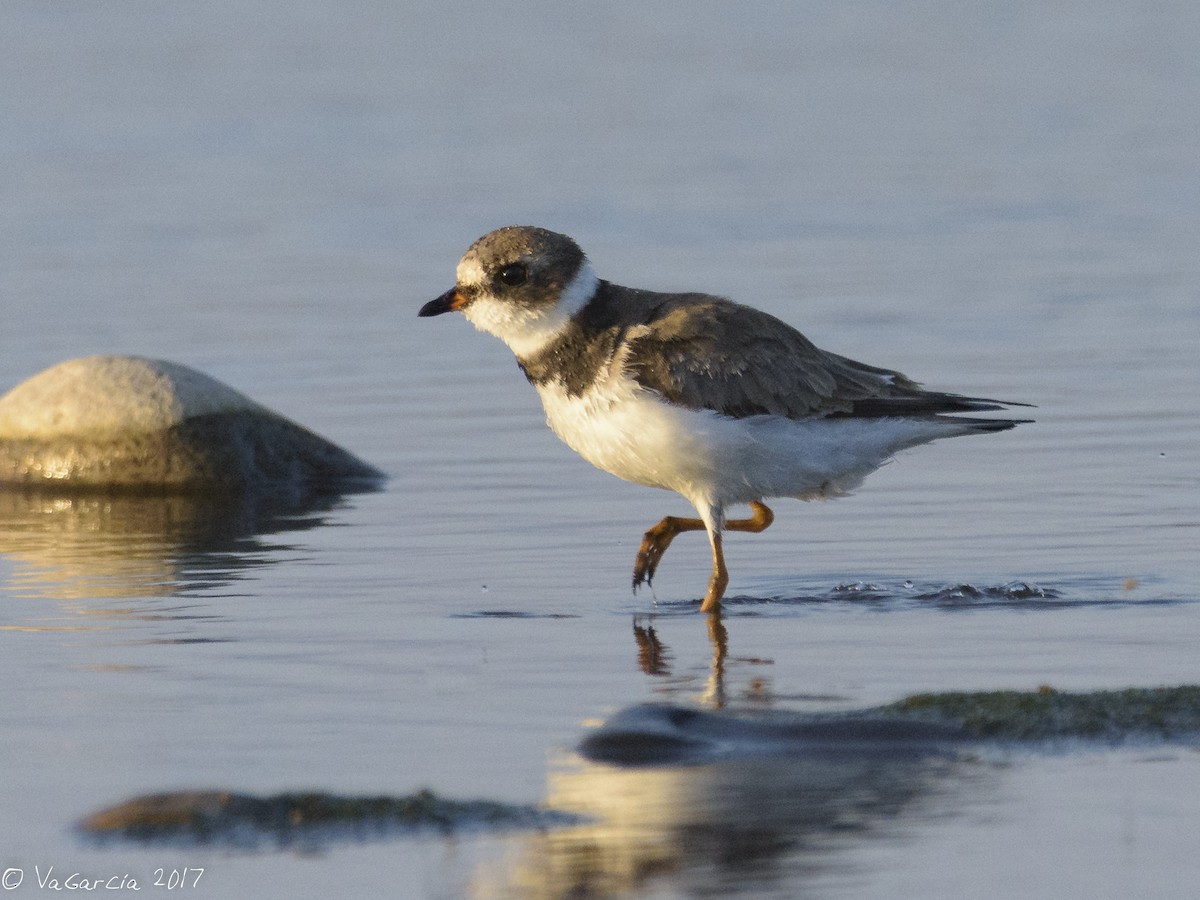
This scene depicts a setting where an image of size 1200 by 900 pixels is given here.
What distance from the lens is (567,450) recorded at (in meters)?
14.0

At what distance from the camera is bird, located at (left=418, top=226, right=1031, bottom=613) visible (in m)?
10.1

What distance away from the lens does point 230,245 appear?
20953mm

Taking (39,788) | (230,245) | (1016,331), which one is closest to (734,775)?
(39,788)

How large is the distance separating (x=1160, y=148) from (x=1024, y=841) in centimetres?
1956

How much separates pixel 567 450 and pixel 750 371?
3.90 m

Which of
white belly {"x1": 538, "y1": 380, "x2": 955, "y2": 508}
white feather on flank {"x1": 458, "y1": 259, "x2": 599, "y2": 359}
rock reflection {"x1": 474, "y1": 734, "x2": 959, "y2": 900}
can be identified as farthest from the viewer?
white feather on flank {"x1": 458, "y1": 259, "x2": 599, "y2": 359}

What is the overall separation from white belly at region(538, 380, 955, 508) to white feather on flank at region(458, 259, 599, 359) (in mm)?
242

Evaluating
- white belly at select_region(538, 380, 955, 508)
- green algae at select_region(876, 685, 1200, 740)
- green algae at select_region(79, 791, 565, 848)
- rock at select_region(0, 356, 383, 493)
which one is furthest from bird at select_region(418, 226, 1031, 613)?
rock at select_region(0, 356, 383, 493)

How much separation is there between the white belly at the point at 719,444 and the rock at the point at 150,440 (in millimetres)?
3685

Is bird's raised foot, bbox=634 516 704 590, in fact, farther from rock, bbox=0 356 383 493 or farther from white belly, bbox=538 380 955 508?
rock, bbox=0 356 383 493

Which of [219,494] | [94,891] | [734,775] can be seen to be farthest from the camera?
[219,494]

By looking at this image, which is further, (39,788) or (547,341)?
(547,341)

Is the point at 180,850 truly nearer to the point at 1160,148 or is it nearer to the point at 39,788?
the point at 39,788

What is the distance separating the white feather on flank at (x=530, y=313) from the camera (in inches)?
406
